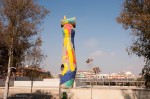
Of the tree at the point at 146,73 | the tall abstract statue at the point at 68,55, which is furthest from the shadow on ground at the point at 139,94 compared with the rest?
the tall abstract statue at the point at 68,55

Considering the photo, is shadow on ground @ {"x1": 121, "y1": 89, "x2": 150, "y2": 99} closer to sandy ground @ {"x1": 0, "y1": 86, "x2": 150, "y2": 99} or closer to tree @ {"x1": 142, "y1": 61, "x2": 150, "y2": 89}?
sandy ground @ {"x1": 0, "y1": 86, "x2": 150, "y2": 99}

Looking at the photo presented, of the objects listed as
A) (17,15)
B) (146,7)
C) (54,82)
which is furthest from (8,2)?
(54,82)

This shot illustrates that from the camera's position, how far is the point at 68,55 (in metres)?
46.6

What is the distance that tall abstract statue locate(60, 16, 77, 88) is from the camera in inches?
1806

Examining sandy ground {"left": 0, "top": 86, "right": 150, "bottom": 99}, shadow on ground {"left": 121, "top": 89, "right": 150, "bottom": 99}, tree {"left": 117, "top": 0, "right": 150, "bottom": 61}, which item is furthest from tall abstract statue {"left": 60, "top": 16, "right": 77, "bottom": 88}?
tree {"left": 117, "top": 0, "right": 150, "bottom": 61}

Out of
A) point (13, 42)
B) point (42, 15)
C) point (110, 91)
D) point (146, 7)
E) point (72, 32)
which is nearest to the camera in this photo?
point (146, 7)

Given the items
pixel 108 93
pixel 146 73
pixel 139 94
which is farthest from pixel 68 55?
pixel 146 73

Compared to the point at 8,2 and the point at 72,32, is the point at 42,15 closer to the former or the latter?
the point at 8,2

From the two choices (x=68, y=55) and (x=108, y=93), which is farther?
(x=68, y=55)

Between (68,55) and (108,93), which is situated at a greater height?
(68,55)

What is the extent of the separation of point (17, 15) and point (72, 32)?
63.3 ft

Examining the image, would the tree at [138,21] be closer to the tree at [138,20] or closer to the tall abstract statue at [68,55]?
the tree at [138,20]

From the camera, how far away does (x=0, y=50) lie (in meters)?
30.0

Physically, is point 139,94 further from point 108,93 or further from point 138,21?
point 138,21
